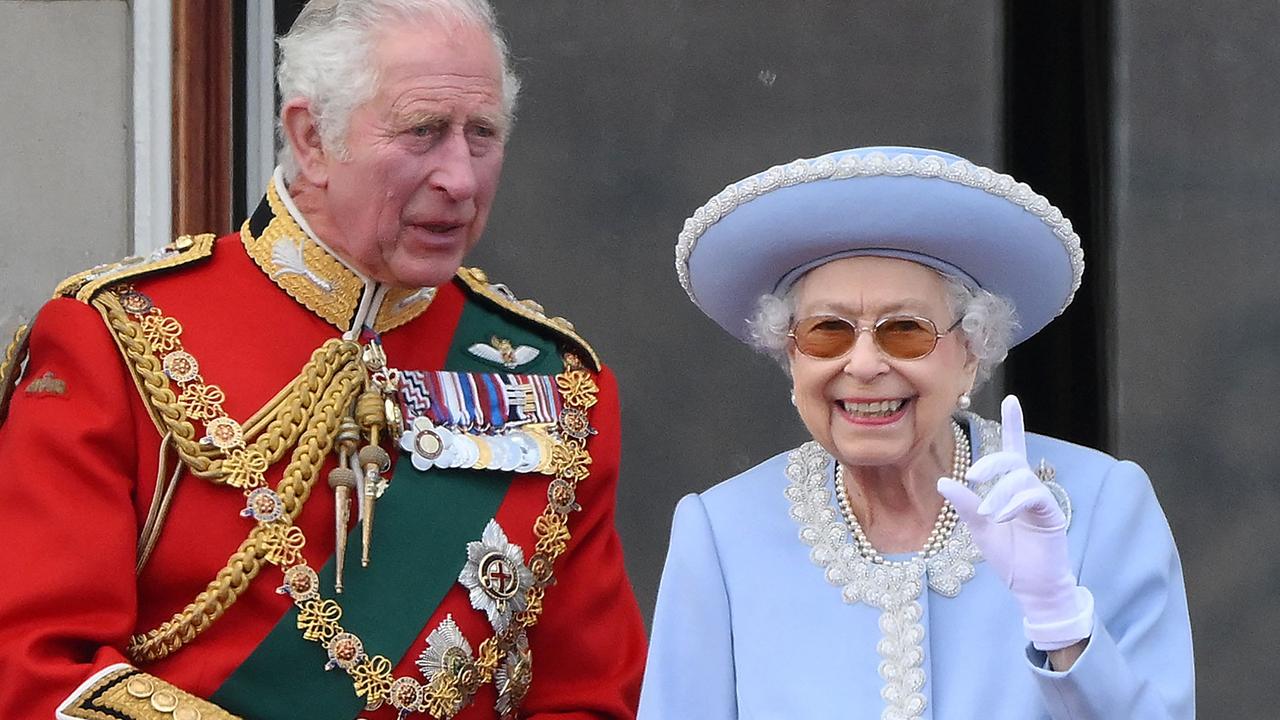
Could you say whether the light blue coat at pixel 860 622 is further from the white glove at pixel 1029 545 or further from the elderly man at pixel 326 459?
the elderly man at pixel 326 459

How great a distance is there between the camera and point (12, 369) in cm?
328

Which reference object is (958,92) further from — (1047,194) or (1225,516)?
(1225,516)

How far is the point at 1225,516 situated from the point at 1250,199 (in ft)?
1.93

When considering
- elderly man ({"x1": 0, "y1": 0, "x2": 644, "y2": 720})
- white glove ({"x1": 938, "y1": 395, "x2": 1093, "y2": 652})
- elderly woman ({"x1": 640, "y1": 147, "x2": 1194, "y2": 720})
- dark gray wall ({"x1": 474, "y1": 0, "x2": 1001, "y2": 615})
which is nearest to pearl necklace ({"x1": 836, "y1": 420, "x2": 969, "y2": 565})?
elderly woman ({"x1": 640, "y1": 147, "x2": 1194, "y2": 720})

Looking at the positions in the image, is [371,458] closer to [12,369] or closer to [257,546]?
[257,546]

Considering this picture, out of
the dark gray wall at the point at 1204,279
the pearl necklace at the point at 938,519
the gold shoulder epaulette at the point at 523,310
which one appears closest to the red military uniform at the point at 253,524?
the gold shoulder epaulette at the point at 523,310

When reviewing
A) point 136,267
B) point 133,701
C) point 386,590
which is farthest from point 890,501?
point 136,267

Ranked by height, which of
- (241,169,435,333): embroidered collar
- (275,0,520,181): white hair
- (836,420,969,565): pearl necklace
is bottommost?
(836,420,969,565): pearl necklace

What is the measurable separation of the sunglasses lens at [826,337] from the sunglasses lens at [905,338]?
37mm

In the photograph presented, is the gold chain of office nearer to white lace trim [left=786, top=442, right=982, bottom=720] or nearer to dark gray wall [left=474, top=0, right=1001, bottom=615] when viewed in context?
white lace trim [left=786, top=442, right=982, bottom=720]

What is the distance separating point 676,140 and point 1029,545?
208cm

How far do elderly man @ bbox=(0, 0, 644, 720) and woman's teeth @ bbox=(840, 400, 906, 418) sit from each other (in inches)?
27.1

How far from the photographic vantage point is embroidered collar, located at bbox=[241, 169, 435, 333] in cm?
333

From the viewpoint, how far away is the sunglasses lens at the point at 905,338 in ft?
9.17
